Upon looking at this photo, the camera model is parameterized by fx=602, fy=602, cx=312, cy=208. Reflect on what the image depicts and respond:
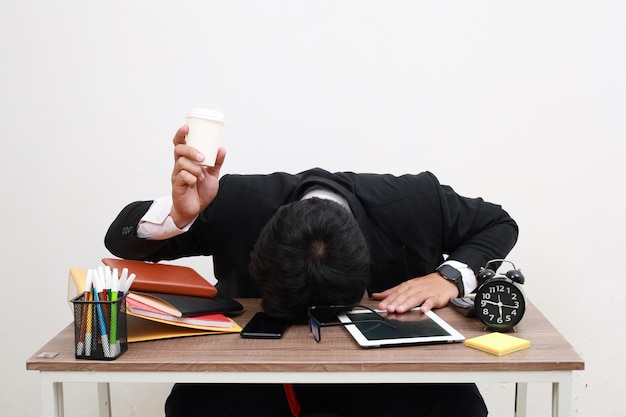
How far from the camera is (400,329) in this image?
119cm

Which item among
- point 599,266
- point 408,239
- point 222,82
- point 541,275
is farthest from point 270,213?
point 599,266

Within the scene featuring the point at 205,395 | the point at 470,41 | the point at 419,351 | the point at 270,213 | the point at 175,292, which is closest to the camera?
the point at 419,351

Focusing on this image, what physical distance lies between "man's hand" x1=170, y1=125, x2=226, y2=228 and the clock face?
63 cm

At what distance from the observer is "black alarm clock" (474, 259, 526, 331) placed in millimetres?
1198

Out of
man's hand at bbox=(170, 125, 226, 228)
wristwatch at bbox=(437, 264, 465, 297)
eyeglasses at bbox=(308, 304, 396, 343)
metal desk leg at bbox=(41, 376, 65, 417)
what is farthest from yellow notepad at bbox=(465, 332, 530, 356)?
metal desk leg at bbox=(41, 376, 65, 417)

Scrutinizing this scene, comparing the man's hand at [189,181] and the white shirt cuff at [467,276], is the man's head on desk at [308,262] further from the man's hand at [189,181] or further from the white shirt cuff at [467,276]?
the white shirt cuff at [467,276]

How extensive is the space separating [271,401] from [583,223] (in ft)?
4.46

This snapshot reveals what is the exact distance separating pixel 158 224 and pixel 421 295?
64 cm

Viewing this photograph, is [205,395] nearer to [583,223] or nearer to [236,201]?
[236,201]

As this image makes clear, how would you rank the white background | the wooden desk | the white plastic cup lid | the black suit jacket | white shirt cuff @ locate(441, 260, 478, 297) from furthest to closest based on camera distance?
the white background, the black suit jacket, white shirt cuff @ locate(441, 260, 478, 297), the white plastic cup lid, the wooden desk

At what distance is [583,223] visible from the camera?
→ 2162 millimetres

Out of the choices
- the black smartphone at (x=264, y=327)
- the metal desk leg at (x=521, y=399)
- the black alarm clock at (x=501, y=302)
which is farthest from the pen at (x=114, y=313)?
the metal desk leg at (x=521, y=399)

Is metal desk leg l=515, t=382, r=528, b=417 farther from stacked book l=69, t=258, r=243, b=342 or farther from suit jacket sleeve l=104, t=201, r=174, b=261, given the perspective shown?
suit jacket sleeve l=104, t=201, r=174, b=261

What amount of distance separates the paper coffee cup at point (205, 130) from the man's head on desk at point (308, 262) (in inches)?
7.9
